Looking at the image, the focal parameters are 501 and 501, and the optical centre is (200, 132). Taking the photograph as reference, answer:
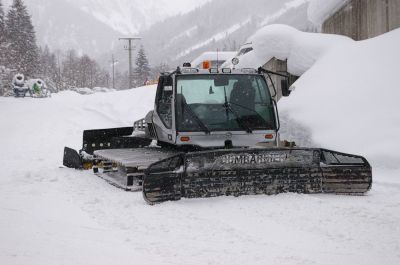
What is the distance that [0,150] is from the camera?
50.5 feet

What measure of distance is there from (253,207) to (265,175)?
0.79 m

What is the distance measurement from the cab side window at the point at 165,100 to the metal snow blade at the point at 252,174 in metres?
1.74

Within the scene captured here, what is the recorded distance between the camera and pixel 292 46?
19.3m

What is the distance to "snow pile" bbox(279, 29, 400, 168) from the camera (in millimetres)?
10562

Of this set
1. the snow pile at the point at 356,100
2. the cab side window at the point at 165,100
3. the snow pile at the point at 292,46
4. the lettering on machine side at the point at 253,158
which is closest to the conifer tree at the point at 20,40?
the snow pile at the point at 292,46

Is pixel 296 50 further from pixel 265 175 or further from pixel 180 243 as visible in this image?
pixel 180 243

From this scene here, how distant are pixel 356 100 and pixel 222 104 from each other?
538cm

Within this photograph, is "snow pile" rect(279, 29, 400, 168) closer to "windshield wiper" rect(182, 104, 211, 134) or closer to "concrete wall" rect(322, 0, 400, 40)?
"concrete wall" rect(322, 0, 400, 40)

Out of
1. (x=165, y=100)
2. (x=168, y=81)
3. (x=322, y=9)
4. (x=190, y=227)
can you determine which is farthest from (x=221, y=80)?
(x=322, y=9)

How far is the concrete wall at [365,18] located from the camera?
618 inches

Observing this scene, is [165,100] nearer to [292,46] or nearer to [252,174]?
[252,174]

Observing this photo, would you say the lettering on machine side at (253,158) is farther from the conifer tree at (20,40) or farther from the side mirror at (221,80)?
the conifer tree at (20,40)

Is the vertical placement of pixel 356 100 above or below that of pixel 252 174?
above

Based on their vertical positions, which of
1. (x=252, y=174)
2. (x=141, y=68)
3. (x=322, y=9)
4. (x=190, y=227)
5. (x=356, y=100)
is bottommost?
(x=190, y=227)
